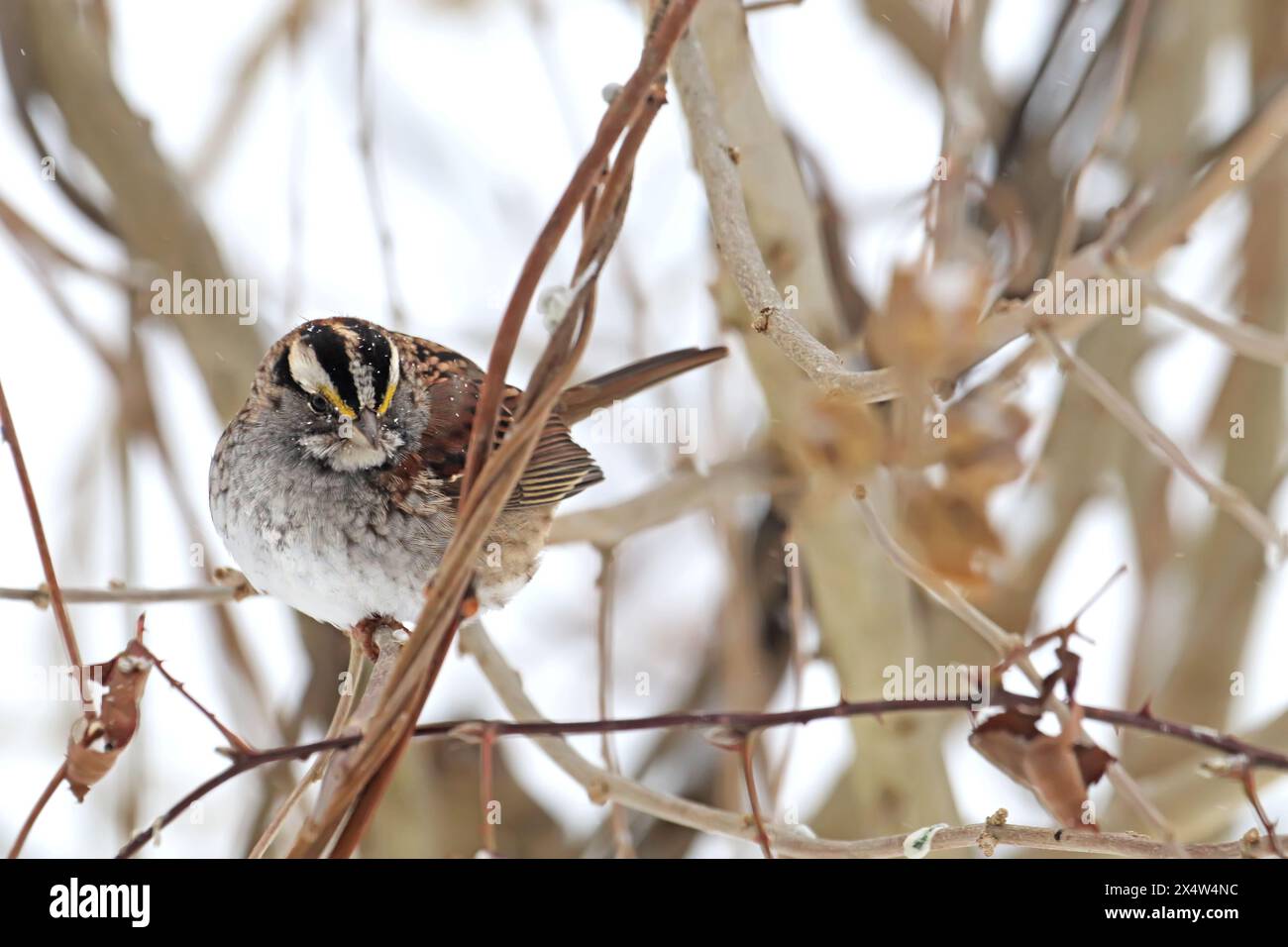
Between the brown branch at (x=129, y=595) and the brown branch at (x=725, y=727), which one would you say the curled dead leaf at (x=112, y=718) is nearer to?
the brown branch at (x=725, y=727)

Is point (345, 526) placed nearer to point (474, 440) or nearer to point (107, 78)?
point (474, 440)

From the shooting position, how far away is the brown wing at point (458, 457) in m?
2.28

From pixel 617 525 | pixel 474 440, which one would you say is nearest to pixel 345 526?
pixel 617 525

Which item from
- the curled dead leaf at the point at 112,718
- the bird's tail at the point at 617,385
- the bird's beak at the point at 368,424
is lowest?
the curled dead leaf at the point at 112,718

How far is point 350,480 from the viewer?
7.38ft

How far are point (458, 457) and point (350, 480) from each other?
209mm

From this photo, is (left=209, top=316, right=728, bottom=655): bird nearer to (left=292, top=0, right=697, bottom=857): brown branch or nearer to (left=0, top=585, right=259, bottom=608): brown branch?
(left=0, top=585, right=259, bottom=608): brown branch

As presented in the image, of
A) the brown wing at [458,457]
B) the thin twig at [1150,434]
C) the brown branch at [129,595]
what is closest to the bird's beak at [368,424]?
the brown wing at [458,457]

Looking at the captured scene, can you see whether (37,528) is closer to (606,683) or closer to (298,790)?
(298,790)

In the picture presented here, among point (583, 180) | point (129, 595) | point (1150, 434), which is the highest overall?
point (583, 180)

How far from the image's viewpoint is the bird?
85.0 inches

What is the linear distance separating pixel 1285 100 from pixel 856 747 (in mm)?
1772

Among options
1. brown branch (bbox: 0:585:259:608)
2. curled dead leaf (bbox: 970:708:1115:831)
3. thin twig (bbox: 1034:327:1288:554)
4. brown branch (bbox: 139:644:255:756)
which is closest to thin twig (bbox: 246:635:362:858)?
brown branch (bbox: 139:644:255:756)

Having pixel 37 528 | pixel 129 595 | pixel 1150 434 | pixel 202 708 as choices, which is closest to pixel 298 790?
pixel 202 708
